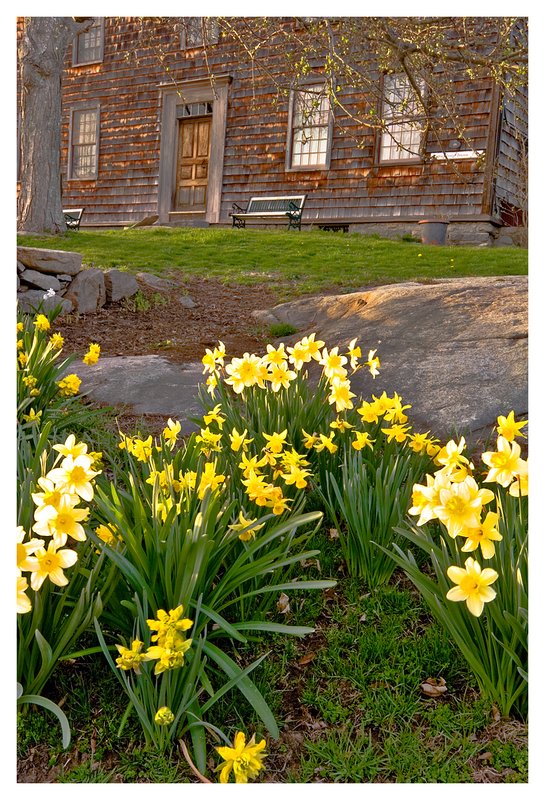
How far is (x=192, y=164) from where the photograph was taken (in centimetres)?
1583

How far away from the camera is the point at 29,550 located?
145 centimetres

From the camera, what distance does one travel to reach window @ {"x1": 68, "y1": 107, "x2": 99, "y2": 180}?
1700 cm

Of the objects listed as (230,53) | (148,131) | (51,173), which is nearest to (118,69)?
(148,131)

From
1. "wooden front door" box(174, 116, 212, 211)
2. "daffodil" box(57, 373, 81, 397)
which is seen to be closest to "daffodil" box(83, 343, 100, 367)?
"daffodil" box(57, 373, 81, 397)

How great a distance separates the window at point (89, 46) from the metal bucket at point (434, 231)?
369 inches

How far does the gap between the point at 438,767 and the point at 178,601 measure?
689 mm

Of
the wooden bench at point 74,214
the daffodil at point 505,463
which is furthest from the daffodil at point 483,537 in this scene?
the wooden bench at point 74,214

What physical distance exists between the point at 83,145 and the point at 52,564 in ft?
57.7

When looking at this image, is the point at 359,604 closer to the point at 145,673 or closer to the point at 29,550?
the point at 145,673

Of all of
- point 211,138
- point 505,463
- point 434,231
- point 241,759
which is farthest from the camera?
point 211,138

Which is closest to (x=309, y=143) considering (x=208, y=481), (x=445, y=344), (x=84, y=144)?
(x=84, y=144)

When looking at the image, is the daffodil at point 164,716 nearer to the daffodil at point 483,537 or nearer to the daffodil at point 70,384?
the daffodil at point 483,537

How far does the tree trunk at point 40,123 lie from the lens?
10.2m

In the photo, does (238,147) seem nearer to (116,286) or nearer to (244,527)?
(116,286)
